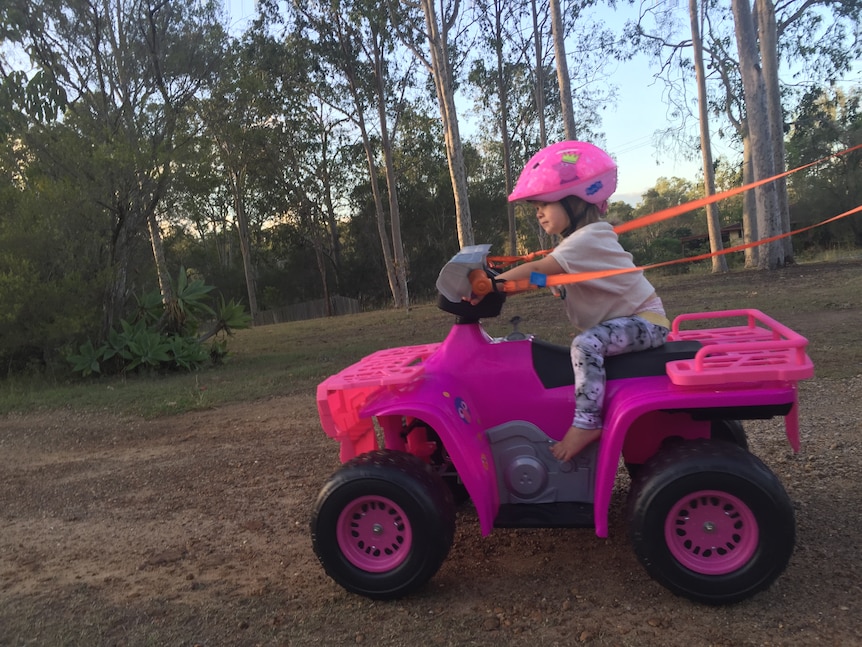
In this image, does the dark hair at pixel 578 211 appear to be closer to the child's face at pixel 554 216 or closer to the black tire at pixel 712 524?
the child's face at pixel 554 216

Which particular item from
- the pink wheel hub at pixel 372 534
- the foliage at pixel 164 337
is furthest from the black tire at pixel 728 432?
the foliage at pixel 164 337

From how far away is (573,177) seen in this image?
9.77 ft

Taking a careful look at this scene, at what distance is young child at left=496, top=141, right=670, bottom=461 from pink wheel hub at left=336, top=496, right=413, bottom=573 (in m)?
0.75

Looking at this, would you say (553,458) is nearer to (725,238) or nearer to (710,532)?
(710,532)

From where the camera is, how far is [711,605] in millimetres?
2654

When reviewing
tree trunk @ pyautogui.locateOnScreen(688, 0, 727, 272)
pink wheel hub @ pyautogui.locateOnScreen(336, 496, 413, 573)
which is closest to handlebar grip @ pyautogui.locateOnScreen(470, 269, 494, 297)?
pink wheel hub @ pyautogui.locateOnScreen(336, 496, 413, 573)

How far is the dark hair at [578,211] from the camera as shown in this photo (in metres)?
3.04

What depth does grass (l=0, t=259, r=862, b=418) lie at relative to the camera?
8.21 meters

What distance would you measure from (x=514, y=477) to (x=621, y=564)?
0.62 m

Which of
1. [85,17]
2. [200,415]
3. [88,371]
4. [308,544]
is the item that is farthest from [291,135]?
[308,544]

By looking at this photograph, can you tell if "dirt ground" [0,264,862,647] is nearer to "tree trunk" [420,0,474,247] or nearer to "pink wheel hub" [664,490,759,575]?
"pink wheel hub" [664,490,759,575]

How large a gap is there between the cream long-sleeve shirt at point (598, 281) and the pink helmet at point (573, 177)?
0.16 meters

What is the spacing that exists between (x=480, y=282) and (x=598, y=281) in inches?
20.0

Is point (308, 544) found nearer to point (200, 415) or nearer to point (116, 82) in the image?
point (200, 415)
